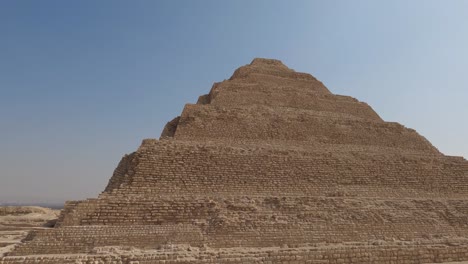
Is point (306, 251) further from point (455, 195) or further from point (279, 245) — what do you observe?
point (455, 195)

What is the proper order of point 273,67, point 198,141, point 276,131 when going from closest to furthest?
point 198,141 → point 276,131 → point 273,67

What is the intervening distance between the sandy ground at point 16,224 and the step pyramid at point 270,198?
1907 millimetres

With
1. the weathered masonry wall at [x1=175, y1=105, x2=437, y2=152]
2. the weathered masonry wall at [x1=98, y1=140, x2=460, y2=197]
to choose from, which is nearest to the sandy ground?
the weathered masonry wall at [x1=98, y1=140, x2=460, y2=197]

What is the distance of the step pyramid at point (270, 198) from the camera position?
8.57 metres

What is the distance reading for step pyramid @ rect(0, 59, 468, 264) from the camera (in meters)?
8.57

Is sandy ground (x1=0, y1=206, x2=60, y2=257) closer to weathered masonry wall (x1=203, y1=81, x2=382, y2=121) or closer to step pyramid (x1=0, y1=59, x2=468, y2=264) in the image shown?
step pyramid (x1=0, y1=59, x2=468, y2=264)

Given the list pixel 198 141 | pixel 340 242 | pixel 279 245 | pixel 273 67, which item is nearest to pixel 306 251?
pixel 279 245

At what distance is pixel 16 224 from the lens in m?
14.9

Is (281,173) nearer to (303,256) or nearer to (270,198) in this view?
(270,198)

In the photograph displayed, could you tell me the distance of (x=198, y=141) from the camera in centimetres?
1319

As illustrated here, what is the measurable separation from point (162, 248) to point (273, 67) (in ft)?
51.8

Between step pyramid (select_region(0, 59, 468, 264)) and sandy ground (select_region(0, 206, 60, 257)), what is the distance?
1.91 meters

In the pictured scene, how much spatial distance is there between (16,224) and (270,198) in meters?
11.1

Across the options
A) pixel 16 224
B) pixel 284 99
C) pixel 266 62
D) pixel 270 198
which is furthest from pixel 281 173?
pixel 266 62
